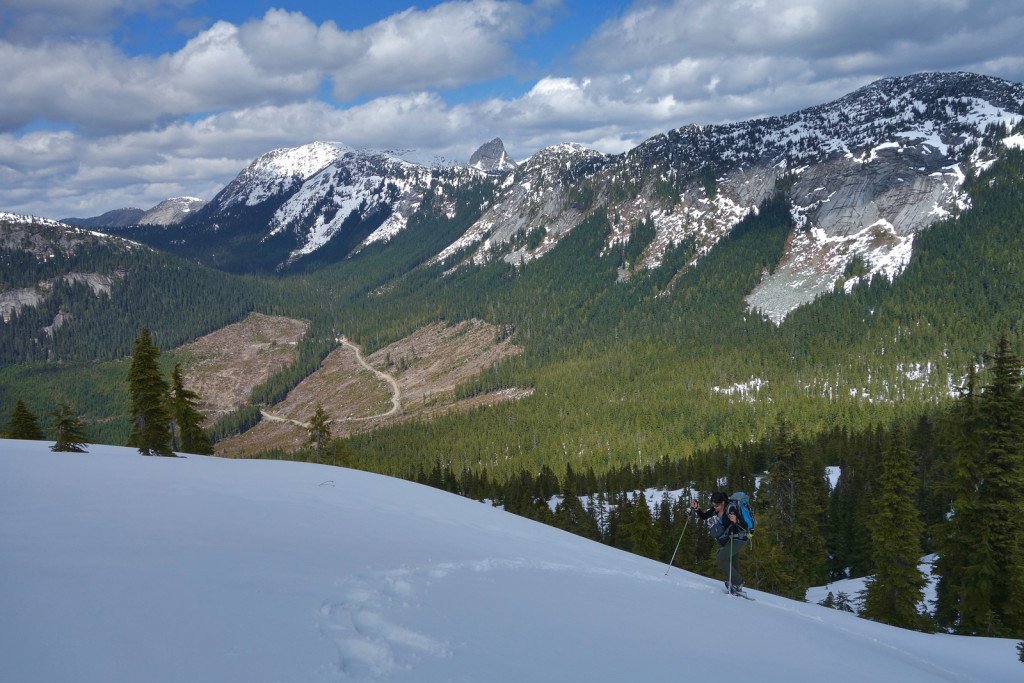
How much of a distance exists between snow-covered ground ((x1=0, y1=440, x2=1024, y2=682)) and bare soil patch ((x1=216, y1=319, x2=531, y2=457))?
4886 inches

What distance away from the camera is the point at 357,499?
43.7 feet

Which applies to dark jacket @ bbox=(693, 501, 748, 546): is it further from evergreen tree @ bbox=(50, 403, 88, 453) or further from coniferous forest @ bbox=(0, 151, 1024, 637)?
evergreen tree @ bbox=(50, 403, 88, 453)

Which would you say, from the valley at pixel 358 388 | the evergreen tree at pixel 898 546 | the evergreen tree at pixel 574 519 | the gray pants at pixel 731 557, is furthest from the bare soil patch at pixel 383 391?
the gray pants at pixel 731 557

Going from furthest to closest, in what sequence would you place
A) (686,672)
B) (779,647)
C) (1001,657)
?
(1001,657) → (779,647) → (686,672)

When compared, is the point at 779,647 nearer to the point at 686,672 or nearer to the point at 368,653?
the point at 686,672

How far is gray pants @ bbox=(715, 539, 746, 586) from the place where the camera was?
12234mm

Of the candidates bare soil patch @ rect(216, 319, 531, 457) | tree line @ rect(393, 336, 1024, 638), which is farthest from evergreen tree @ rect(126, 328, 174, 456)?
bare soil patch @ rect(216, 319, 531, 457)

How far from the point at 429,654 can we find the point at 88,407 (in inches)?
A: 8312

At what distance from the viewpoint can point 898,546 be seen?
85.0 ft

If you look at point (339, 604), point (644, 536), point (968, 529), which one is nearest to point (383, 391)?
point (644, 536)

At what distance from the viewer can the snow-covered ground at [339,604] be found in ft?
15.8

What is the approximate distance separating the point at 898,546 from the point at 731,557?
19775 millimetres

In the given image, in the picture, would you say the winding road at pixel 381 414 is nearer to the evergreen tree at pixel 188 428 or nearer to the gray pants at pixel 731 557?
the evergreen tree at pixel 188 428

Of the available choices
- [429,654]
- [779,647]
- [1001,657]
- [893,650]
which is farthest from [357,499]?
[1001,657]
